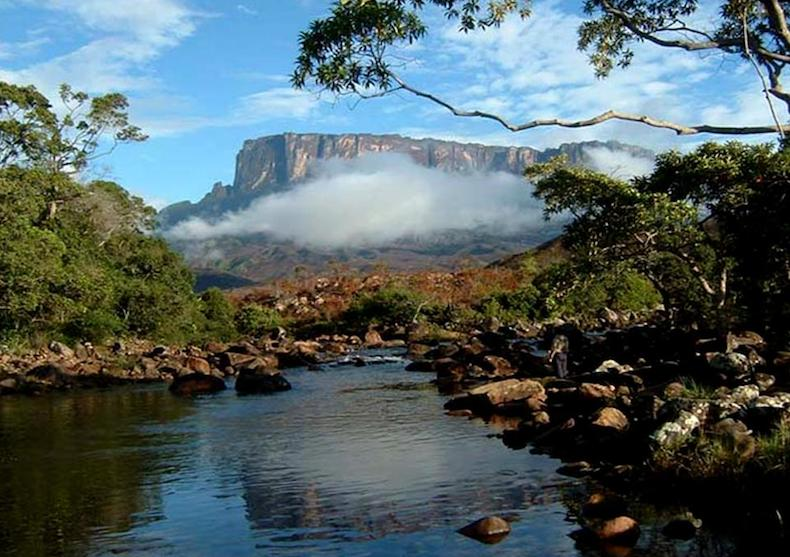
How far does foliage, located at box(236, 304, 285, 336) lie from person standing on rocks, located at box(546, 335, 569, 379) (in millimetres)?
29680

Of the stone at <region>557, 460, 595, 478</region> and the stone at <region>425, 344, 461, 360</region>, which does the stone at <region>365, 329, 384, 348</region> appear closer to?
the stone at <region>425, 344, 461, 360</region>

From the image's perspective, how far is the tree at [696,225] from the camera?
18.3 m

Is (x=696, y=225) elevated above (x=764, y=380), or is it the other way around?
(x=696, y=225)

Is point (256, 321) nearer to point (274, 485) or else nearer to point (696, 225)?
point (696, 225)

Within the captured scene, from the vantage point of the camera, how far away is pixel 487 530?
31.1 ft

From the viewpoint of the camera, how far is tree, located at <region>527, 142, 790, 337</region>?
18281 millimetres

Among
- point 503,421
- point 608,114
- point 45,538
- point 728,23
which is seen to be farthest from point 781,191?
point 45,538

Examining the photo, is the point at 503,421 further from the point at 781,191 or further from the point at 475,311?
the point at 475,311

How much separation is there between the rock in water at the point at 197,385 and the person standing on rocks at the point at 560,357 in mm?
10721

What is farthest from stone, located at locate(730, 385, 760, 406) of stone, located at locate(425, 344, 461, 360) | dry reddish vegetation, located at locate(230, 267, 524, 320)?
dry reddish vegetation, located at locate(230, 267, 524, 320)

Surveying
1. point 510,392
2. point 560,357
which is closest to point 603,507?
point 510,392

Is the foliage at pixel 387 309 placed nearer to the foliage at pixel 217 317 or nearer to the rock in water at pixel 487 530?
the foliage at pixel 217 317

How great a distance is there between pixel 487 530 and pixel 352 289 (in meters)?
58.5

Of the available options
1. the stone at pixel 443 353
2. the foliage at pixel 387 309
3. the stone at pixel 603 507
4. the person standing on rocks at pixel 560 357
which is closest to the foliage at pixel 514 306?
the foliage at pixel 387 309
